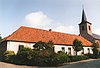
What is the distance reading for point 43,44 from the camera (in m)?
23.5

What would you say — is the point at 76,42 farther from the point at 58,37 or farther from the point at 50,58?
the point at 50,58

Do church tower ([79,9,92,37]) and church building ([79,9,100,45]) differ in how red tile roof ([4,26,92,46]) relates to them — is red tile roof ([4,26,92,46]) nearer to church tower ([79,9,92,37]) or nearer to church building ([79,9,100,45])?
church building ([79,9,100,45])

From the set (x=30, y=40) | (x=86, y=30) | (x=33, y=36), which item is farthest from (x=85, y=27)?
(x=30, y=40)

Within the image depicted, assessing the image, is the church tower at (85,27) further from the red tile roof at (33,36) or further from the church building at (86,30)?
the red tile roof at (33,36)

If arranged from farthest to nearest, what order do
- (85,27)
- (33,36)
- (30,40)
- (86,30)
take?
(85,27)
(86,30)
(33,36)
(30,40)

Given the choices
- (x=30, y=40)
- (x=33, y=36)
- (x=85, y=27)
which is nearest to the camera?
(x=30, y=40)

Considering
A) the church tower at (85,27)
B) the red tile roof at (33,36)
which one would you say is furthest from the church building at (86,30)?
the red tile roof at (33,36)

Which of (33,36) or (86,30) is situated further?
(86,30)

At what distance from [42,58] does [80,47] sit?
1336 centimetres

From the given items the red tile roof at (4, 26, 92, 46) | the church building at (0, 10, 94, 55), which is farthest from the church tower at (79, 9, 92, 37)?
the red tile roof at (4, 26, 92, 46)

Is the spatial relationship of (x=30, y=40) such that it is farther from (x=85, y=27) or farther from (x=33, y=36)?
(x=85, y=27)

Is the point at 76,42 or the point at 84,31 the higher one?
the point at 84,31

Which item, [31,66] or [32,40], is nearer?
[31,66]

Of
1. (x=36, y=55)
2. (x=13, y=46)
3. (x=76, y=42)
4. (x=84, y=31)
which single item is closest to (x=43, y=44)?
(x=36, y=55)
